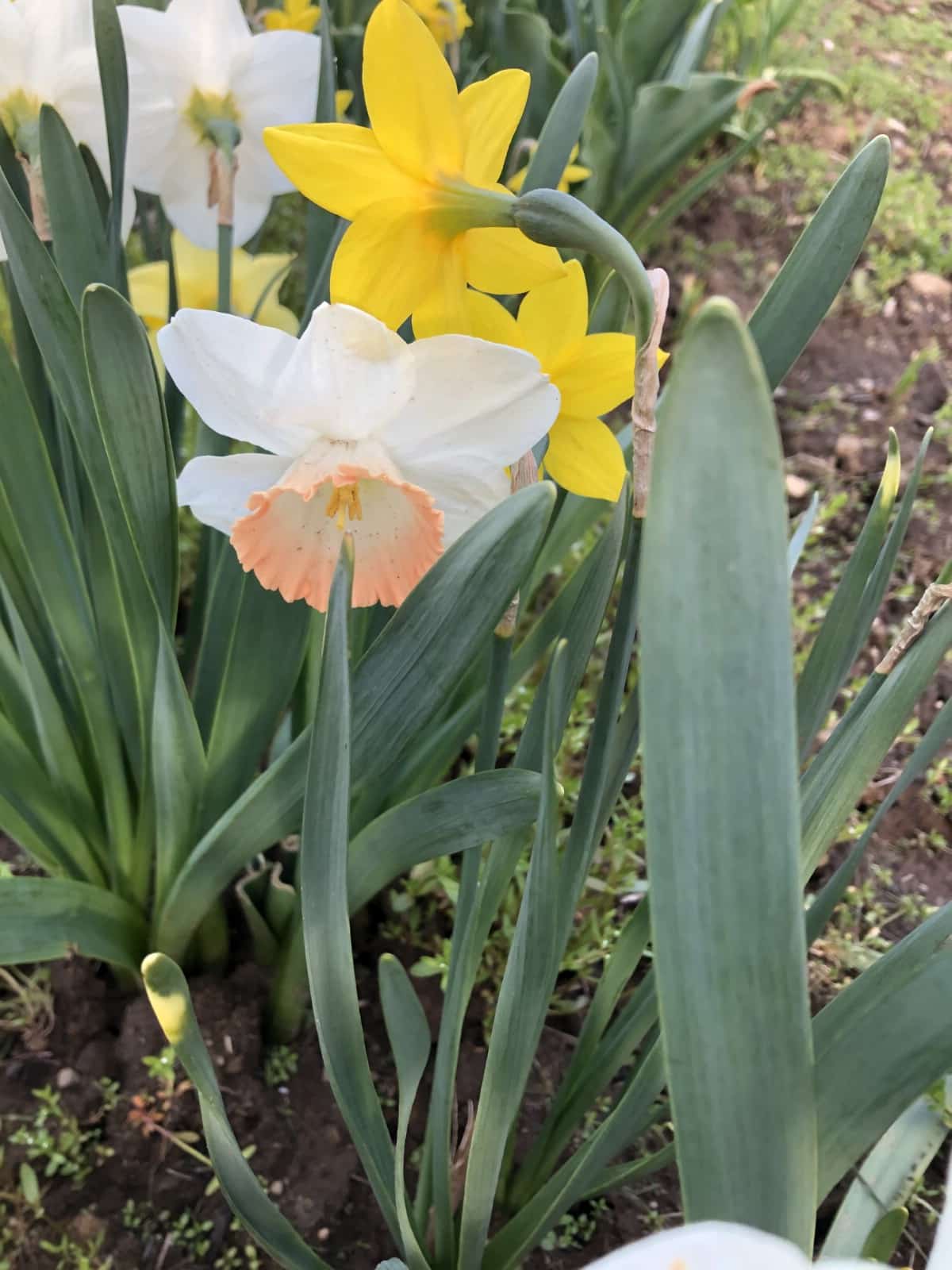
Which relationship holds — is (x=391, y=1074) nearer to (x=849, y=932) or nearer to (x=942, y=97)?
(x=849, y=932)

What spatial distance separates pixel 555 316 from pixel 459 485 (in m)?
0.10

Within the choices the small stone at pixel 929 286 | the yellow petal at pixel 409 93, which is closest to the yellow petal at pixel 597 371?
the yellow petal at pixel 409 93

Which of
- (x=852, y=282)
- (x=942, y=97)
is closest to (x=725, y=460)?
(x=852, y=282)

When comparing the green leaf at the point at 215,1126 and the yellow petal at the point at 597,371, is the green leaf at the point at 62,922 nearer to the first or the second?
the green leaf at the point at 215,1126

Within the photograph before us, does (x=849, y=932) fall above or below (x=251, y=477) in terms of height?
below

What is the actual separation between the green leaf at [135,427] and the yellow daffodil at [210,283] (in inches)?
11.4

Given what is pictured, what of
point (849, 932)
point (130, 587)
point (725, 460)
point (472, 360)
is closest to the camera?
point (725, 460)

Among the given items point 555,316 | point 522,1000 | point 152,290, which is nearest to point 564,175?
point 152,290

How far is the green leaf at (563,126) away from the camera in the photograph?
57 centimetres

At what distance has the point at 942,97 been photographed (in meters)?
2.48

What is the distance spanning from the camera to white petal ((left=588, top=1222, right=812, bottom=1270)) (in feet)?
0.82

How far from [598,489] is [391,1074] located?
24.5 inches

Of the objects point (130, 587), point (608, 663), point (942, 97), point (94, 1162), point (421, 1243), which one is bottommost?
point (94, 1162)

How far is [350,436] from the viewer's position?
48 centimetres
